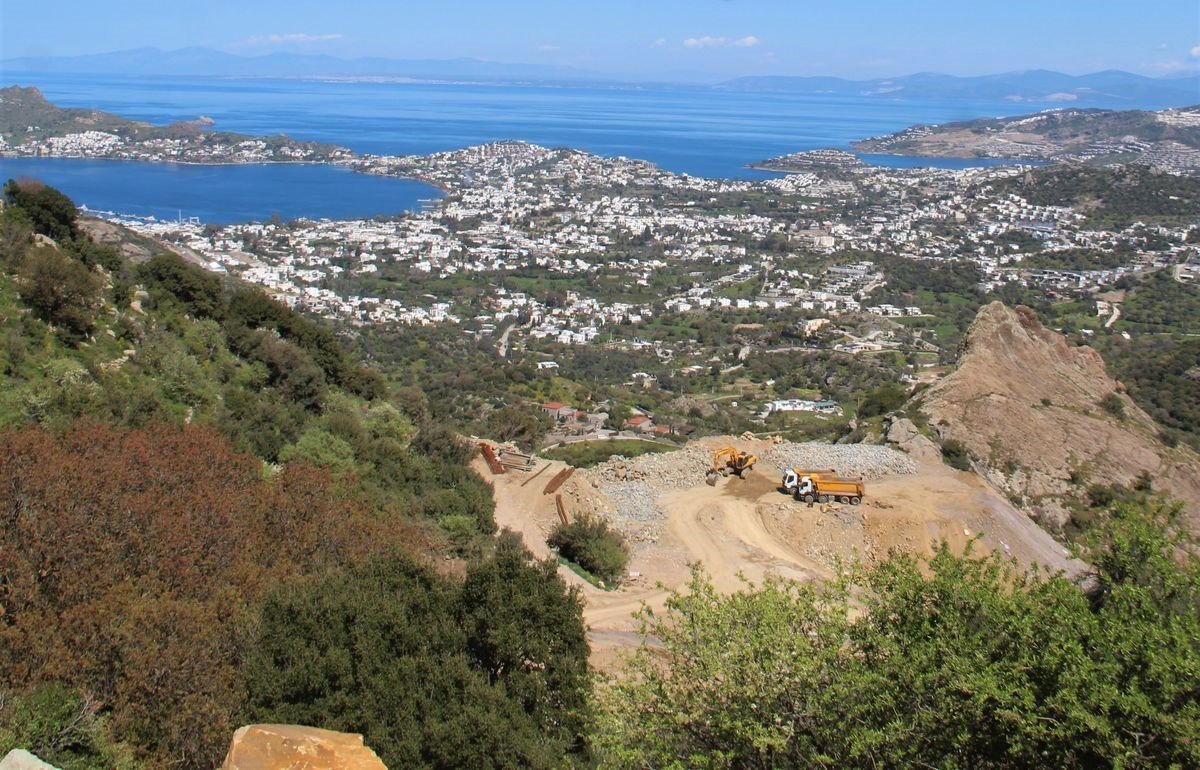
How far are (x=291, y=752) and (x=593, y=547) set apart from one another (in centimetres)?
788

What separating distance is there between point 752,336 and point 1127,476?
89.1 feet

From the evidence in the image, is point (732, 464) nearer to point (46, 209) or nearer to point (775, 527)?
point (775, 527)

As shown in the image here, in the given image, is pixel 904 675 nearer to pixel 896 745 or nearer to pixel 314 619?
pixel 896 745

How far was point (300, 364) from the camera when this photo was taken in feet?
49.0

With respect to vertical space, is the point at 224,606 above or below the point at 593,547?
above

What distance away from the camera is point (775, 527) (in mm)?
14133

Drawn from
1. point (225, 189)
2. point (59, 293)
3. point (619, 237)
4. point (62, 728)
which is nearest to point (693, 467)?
point (59, 293)

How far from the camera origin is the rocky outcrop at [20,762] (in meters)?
4.29

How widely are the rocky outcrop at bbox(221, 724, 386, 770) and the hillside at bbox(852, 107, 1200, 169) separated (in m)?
117

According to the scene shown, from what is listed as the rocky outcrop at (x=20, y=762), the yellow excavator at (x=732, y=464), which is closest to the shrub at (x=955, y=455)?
the yellow excavator at (x=732, y=464)

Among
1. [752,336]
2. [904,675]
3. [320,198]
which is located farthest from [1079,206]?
[904,675]

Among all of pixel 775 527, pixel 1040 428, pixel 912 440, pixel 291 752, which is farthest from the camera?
pixel 1040 428

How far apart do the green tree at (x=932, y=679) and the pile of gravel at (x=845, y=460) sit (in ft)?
34.3

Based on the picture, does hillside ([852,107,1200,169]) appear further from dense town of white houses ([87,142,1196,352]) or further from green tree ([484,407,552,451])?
green tree ([484,407,552,451])
